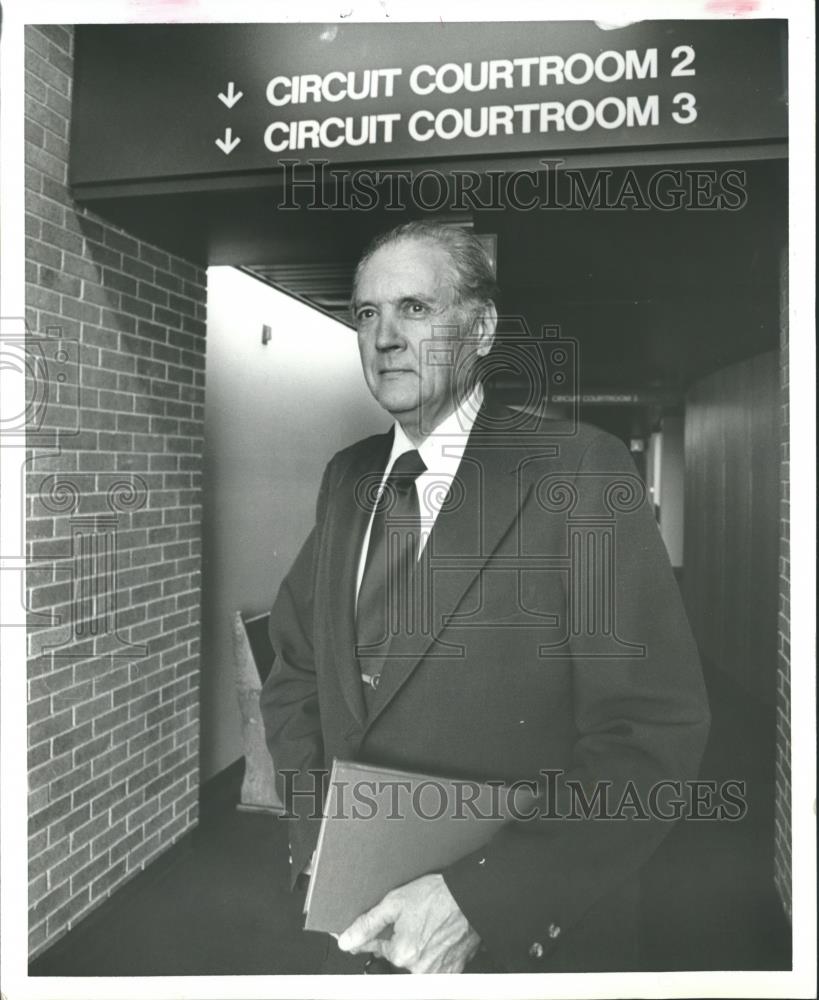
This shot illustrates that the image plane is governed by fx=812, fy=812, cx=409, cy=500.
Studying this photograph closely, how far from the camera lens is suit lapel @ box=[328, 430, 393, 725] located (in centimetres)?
228

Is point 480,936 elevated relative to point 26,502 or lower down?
lower down

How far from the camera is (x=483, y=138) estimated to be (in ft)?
7.31

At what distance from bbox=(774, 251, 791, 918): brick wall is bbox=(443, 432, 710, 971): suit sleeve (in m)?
0.28

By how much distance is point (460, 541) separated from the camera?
222 centimetres

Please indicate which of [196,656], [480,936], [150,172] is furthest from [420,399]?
[480,936]

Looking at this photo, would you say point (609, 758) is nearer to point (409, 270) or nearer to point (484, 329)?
point (484, 329)

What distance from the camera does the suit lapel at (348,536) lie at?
2.28 metres

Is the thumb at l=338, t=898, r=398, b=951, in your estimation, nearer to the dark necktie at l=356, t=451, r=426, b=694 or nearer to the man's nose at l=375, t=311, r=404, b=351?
the dark necktie at l=356, t=451, r=426, b=694

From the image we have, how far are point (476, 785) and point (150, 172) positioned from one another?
1.98 metres

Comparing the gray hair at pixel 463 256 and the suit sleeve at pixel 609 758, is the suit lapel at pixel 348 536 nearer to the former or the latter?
the gray hair at pixel 463 256

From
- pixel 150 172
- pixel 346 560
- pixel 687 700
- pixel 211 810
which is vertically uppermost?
pixel 150 172

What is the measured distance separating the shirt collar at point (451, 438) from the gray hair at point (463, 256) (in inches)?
9.7

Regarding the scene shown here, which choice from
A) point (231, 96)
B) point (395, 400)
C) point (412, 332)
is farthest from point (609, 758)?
point (231, 96)

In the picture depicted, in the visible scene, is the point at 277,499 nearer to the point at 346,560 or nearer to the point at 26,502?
the point at 346,560
